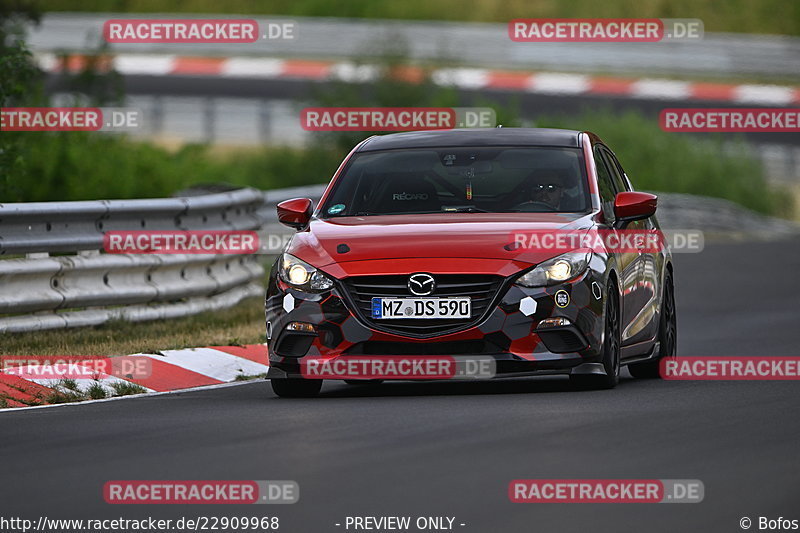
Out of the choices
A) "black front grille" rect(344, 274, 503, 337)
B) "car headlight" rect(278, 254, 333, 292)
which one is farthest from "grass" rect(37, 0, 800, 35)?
"black front grille" rect(344, 274, 503, 337)

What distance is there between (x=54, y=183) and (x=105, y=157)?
5.64 ft

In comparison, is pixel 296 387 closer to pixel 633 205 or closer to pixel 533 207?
pixel 533 207

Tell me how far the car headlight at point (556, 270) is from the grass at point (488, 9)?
3748 centimetres

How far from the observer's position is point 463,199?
12.2 metres

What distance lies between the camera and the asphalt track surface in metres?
7.28

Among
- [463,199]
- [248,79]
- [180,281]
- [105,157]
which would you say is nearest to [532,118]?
[248,79]

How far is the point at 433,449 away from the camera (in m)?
8.69

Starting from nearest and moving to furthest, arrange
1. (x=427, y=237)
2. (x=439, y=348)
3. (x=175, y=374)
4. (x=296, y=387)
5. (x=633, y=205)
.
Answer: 1. (x=439, y=348)
2. (x=427, y=237)
3. (x=296, y=387)
4. (x=633, y=205)
5. (x=175, y=374)

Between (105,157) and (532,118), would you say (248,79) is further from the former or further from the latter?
(105,157)

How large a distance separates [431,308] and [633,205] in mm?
1704

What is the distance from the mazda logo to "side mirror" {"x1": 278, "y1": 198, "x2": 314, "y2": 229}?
4.41ft

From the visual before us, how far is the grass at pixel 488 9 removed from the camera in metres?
48.8

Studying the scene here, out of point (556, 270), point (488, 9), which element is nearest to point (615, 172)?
point (556, 270)

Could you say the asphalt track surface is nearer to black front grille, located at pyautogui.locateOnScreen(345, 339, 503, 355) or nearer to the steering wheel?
black front grille, located at pyautogui.locateOnScreen(345, 339, 503, 355)
